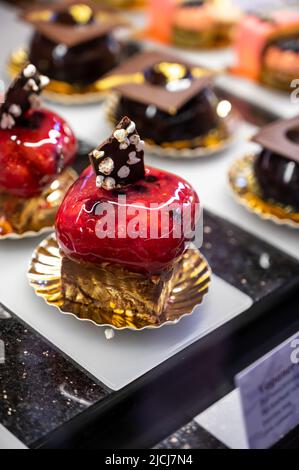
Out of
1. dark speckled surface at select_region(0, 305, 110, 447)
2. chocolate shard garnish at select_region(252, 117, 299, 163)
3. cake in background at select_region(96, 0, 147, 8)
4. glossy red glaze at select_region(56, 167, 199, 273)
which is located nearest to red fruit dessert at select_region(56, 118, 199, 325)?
glossy red glaze at select_region(56, 167, 199, 273)

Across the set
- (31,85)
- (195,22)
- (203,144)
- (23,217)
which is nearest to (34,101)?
(31,85)

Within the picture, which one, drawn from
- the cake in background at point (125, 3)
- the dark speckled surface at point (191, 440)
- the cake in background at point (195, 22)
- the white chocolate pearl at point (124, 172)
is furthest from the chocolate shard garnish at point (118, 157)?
the cake in background at point (125, 3)

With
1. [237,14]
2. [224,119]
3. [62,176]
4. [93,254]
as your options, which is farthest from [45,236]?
[237,14]

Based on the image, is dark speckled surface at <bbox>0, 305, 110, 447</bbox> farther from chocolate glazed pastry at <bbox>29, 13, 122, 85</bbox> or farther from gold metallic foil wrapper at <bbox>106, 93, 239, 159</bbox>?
chocolate glazed pastry at <bbox>29, 13, 122, 85</bbox>

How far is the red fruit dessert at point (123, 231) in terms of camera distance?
3.83 feet

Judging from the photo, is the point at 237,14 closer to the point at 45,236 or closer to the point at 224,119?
the point at 224,119

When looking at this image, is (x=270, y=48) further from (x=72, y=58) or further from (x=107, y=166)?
(x=107, y=166)

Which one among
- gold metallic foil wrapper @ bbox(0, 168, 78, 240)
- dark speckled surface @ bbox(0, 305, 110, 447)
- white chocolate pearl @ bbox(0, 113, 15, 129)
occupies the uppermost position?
white chocolate pearl @ bbox(0, 113, 15, 129)

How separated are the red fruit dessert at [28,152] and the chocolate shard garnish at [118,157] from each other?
0.21 meters

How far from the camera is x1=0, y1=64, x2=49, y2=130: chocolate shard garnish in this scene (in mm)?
1386

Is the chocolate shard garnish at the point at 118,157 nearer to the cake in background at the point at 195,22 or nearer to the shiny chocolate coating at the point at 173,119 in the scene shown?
the shiny chocolate coating at the point at 173,119

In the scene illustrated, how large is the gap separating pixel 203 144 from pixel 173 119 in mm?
98

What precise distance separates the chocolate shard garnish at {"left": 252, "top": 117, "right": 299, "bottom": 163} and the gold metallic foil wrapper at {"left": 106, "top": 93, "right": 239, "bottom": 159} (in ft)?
0.79

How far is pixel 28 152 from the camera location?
137 centimetres
